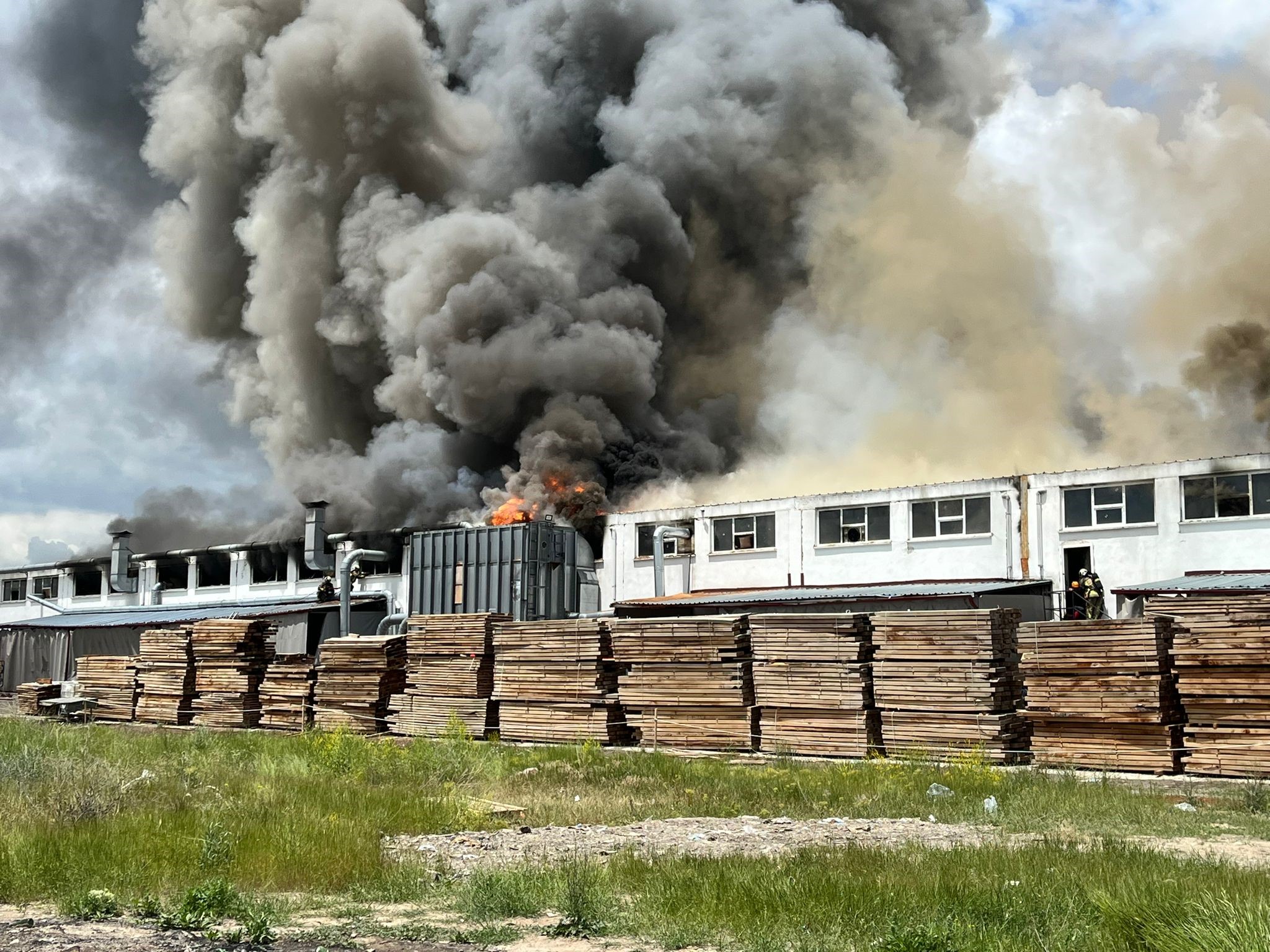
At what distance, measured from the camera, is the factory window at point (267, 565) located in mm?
59344

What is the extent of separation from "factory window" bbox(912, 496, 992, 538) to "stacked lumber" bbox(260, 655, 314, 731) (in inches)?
823

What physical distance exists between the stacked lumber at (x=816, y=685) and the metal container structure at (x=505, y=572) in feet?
72.7

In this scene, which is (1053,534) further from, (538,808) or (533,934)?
(533,934)

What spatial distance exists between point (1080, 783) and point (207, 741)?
16247 millimetres

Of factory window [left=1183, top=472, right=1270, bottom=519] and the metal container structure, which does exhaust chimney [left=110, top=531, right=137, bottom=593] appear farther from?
factory window [left=1183, top=472, right=1270, bottom=519]

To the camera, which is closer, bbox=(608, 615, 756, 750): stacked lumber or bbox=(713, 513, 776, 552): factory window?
bbox=(608, 615, 756, 750): stacked lumber

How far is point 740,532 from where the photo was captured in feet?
145

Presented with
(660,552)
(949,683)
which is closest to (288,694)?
(949,683)

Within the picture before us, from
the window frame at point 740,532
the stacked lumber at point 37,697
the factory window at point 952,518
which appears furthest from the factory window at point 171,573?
the factory window at point 952,518

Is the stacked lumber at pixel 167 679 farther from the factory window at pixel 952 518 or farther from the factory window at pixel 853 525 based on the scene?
the factory window at pixel 952 518

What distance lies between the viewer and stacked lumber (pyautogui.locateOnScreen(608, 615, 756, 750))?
72.8 ft

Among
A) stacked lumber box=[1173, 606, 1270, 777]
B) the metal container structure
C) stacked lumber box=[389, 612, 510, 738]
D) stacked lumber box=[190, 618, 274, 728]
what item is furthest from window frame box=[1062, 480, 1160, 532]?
stacked lumber box=[190, 618, 274, 728]

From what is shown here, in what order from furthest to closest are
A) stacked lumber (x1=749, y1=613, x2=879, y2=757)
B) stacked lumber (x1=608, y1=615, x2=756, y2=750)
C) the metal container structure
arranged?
the metal container structure → stacked lumber (x1=608, y1=615, x2=756, y2=750) → stacked lumber (x1=749, y1=613, x2=879, y2=757)

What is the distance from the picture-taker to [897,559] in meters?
40.4
